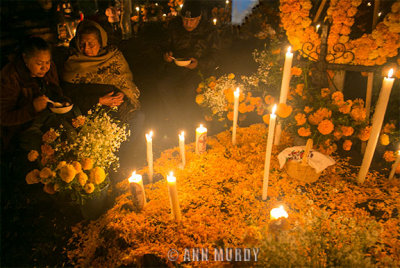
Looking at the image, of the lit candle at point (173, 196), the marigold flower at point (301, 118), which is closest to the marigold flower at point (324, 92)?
the marigold flower at point (301, 118)

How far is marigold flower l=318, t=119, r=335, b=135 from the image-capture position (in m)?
3.02

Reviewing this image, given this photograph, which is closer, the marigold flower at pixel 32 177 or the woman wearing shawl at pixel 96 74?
the marigold flower at pixel 32 177

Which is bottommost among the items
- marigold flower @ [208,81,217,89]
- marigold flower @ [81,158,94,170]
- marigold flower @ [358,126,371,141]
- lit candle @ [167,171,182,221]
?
lit candle @ [167,171,182,221]

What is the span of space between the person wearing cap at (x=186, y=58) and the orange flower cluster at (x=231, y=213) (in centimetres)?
141

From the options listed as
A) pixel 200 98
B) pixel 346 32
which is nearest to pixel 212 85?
pixel 200 98

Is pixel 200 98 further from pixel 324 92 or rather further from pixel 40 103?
pixel 40 103

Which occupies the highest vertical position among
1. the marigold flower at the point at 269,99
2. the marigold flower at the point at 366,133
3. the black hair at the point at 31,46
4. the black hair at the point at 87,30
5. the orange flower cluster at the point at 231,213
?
the black hair at the point at 87,30

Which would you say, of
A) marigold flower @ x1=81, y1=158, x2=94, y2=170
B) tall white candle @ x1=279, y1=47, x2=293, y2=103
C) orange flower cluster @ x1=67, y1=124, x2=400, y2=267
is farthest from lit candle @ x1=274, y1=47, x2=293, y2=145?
marigold flower @ x1=81, y1=158, x2=94, y2=170

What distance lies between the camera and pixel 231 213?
2689 millimetres

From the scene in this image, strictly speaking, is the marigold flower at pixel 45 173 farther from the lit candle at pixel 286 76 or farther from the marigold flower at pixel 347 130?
the marigold flower at pixel 347 130

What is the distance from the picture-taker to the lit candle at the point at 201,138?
11.6 feet

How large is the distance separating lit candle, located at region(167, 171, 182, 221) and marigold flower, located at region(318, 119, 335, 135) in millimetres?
1940

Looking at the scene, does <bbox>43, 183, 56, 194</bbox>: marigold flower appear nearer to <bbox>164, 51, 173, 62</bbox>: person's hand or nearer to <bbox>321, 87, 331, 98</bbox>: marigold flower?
<bbox>164, 51, 173, 62</bbox>: person's hand

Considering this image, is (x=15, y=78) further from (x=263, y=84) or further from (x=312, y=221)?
(x=263, y=84)
